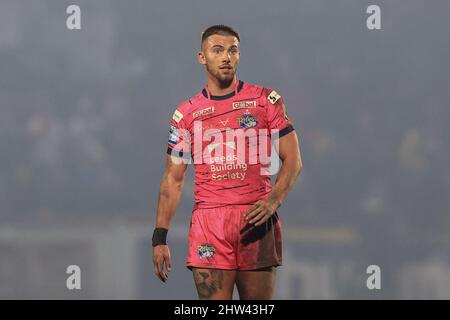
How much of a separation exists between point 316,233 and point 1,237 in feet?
10.2

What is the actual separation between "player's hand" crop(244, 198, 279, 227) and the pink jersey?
0.15 metres

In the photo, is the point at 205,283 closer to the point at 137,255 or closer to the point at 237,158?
the point at 237,158

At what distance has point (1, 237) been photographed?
8.00m

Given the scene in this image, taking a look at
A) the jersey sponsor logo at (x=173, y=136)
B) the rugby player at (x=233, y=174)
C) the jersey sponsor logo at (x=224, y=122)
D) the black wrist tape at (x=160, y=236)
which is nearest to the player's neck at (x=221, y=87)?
the rugby player at (x=233, y=174)

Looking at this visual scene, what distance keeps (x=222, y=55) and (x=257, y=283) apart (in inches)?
47.4

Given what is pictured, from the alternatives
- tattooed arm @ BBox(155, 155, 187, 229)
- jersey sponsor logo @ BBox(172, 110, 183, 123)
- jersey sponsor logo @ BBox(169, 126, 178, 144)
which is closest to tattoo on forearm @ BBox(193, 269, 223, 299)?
tattooed arm @ BBox(155, 155, 187, 229)

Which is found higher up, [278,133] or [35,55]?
[35,55]

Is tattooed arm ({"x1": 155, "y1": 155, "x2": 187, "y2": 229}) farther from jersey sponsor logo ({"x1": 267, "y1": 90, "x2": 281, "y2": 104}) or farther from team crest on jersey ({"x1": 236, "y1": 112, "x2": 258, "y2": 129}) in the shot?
jersey sponsor logo ({"x1": 267, "y1": 90, "x2": 281, "y2": 104})

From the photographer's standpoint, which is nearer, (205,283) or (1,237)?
(205,283)

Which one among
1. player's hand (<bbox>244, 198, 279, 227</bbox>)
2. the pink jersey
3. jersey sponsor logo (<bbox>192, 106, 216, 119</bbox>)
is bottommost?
player's hand (<bbox>244, 198, 279, 227</bbox>)

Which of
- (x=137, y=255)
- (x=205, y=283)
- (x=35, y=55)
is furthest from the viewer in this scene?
(x=35, y=55)

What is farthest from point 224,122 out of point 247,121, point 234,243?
point 234,243

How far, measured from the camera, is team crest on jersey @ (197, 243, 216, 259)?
4.22m
